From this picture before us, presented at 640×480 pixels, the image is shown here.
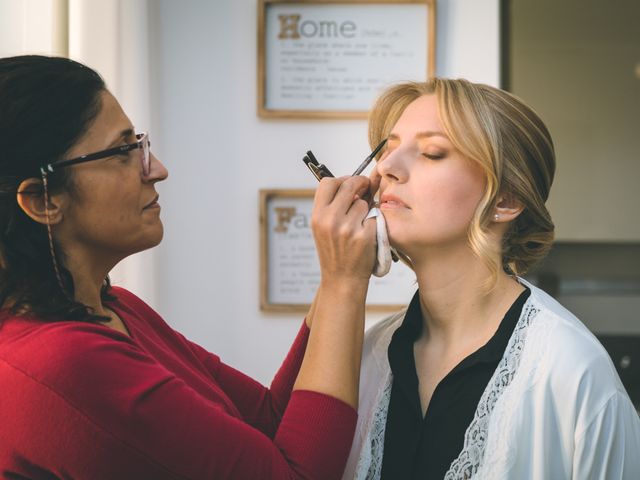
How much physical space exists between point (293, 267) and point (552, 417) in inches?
49.7

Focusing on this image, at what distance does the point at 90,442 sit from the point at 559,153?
2404 millimetres

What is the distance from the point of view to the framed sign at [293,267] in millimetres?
2208

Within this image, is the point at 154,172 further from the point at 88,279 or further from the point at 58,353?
the point at 58,353

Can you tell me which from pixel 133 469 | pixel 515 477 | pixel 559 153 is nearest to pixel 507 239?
pixel 515 477

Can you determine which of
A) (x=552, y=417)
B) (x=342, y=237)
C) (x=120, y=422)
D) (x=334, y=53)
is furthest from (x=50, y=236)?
(x=334, y=53)

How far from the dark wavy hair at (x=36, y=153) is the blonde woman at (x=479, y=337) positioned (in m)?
0.49

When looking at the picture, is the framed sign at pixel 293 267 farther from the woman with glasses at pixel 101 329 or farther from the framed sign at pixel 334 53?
the woman with glasses at pixel 101 329

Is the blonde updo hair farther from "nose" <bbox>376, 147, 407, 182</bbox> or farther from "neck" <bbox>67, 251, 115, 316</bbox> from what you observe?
"neck" <bbox>67, 251, 115, 316</bbox>

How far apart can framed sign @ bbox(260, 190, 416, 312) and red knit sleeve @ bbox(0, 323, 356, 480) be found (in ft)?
3.92

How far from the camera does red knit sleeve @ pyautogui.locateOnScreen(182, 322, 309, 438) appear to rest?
4.42 feet

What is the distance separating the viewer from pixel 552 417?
1.05m

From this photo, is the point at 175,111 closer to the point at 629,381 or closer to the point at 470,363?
the point at 470,363

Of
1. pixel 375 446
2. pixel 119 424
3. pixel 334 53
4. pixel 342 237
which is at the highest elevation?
pixel 334 53

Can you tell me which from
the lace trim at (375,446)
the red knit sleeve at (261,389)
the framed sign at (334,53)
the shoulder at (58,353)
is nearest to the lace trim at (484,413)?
the lace trim at (375,446)
